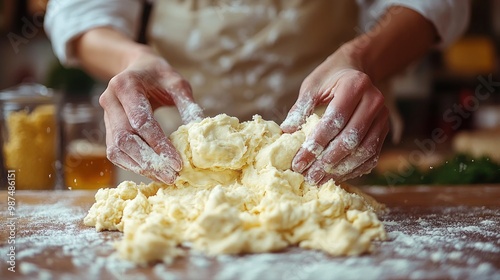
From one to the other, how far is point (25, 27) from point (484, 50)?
11.1 feet

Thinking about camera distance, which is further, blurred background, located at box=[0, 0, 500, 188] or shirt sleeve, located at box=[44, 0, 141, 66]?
blurred background, located at box=[0, 0, 500, 188]

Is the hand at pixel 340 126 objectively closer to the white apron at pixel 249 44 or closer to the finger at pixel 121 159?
the finger at pixel 121 159

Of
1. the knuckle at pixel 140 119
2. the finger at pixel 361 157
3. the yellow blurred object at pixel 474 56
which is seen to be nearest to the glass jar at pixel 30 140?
the knuckle at pixel 140 119

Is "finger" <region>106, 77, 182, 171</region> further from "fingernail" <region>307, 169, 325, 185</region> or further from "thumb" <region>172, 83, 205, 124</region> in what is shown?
"fingernail" <region>307, 169, 325, 185</region>

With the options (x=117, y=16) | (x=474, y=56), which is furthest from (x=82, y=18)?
(x=474, y=56)

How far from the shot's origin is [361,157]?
1.29 meters

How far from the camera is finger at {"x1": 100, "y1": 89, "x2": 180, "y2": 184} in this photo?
1.26m

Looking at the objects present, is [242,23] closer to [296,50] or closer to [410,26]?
[296,50]

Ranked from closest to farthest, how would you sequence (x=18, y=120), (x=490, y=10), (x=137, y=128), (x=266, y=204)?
(x=266, y=204) < (x=137, y=128) < (x=18, y=120) < (x=490, y=10)

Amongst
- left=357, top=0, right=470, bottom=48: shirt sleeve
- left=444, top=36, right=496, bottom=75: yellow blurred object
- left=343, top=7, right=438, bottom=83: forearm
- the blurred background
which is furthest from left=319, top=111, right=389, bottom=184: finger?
left=444, top=36, right=496, bottom=75: yellow blurred object

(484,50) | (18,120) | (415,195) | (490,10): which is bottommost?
(415,195)

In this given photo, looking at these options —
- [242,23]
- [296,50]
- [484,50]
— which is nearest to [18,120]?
[242,23]

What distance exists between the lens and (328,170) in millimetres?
1266

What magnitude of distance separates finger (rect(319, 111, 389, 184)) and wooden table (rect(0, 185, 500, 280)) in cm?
15
